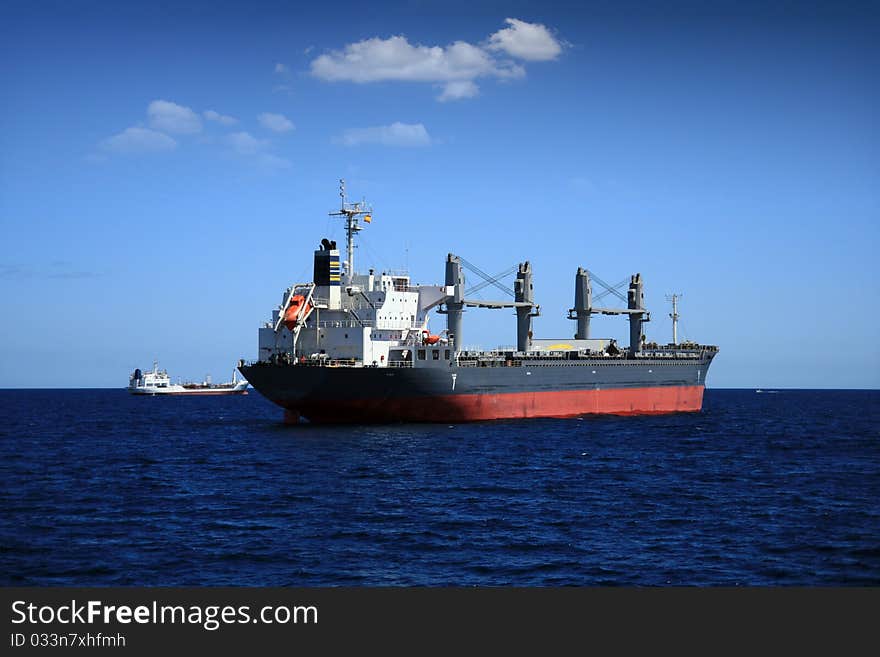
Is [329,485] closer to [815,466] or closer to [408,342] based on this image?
[815,466]

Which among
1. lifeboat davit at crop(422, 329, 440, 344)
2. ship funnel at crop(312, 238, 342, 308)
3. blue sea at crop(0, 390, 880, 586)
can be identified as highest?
ship funnel at crop(312, 238, 342, 308)

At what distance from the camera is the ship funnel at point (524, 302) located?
68250 millimetres

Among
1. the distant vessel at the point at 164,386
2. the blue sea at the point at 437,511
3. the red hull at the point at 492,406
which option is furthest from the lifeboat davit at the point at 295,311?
the distant vessel at the point at 164,386

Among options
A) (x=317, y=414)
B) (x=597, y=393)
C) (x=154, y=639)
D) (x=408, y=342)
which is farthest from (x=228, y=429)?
(x=154, y=639)

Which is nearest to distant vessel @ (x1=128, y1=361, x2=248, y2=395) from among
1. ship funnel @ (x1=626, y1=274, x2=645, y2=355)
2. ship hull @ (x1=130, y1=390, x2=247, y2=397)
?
ship hull @ (x1=130, y1=390, x2=247, y2=397)

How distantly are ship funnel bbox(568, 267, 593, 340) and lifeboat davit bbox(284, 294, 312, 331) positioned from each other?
3054 centimetres

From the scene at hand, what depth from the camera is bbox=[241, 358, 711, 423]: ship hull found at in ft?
161

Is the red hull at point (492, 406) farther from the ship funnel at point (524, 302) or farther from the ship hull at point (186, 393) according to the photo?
the ship hull at point (186, 393)

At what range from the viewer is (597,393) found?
65312 mm

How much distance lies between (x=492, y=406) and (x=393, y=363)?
719 centimetres

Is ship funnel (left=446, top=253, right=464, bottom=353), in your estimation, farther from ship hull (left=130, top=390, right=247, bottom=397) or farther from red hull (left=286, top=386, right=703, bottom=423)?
ship hull (left=130, top=390, right=247, bottom=397)

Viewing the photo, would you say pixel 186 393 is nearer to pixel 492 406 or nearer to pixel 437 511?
pixel 492 406

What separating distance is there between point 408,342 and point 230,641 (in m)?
41.4

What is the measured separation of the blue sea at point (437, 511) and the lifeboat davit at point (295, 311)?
6.92m
